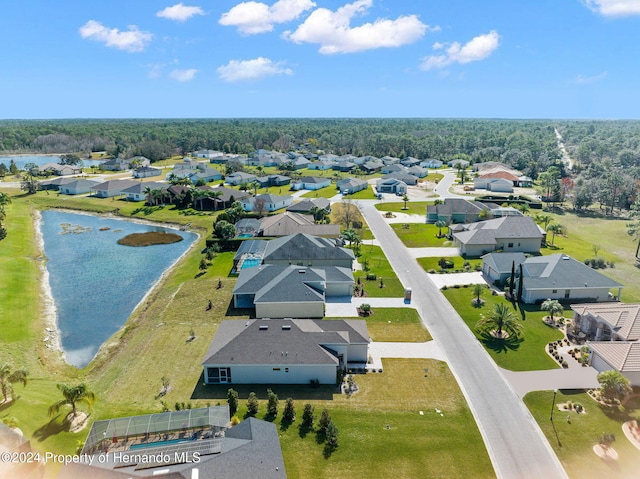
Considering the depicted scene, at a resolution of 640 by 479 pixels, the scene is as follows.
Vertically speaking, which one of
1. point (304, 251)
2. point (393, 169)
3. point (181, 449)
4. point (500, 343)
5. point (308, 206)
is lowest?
point (500, 343)

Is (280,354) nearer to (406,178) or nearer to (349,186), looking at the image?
(349,186)

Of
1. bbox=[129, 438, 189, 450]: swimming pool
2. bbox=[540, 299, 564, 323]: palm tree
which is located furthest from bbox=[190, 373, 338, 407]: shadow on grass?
bbox=[540, 299, 564, 323]: palm tree

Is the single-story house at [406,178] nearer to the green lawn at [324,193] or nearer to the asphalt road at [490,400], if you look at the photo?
the green lawn at [324,193]

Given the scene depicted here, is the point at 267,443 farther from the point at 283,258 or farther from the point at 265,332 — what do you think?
the point at 283,258

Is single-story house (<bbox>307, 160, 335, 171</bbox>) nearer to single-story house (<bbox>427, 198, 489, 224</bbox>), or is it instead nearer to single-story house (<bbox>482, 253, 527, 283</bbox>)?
single-story house (<bbox>427, 198, 489, 224</bbox>)

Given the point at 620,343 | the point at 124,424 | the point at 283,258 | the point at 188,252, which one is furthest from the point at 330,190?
the point at 124,424

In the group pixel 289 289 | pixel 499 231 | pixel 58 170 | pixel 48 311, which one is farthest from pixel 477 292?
pixel 58 170

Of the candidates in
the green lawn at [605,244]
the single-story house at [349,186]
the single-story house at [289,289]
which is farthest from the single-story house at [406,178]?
the single-story house at [289,289]
